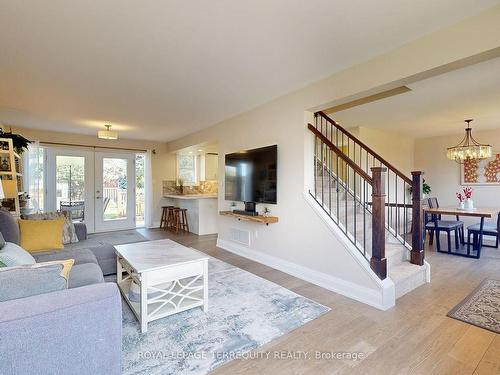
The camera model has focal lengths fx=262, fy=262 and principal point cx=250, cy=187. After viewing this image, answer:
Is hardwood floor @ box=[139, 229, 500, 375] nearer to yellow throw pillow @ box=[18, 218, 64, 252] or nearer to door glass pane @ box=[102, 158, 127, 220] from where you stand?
yellow throw pillow @ box=[18, 218, 64, 252]

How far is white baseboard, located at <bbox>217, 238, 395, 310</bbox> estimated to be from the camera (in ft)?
8.29

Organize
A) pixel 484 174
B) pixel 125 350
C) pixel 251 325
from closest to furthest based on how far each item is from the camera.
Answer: pixel 125 350 → pixel 251 325 → pixel 484 174

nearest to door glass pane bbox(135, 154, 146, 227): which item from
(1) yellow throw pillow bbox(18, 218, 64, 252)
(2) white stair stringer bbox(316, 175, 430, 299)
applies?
(1) yellow throw pillow bbox(18, 218, 64, 252)

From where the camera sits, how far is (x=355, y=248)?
2822mm

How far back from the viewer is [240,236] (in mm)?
4508

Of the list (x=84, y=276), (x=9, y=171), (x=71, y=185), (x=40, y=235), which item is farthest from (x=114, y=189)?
(x=84, y=276)

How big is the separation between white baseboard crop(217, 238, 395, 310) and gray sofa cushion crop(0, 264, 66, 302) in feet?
8.33

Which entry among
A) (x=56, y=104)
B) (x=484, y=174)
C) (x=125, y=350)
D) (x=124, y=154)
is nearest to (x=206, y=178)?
(x=124, y=154)

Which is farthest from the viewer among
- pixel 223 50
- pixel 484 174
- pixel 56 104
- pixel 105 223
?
pixel 105 223

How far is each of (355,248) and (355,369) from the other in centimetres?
133

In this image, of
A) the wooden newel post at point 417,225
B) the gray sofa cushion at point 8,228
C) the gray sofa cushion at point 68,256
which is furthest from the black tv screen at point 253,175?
the gray sofa cushion at point 8,228

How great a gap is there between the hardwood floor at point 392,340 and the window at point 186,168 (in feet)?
18.3

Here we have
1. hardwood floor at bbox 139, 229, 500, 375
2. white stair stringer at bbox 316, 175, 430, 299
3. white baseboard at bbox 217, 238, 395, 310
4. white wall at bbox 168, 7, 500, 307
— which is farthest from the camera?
white stair stringer at bbox 316, 175, 430, 299

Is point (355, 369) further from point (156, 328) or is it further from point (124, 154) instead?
point (124, 154)
